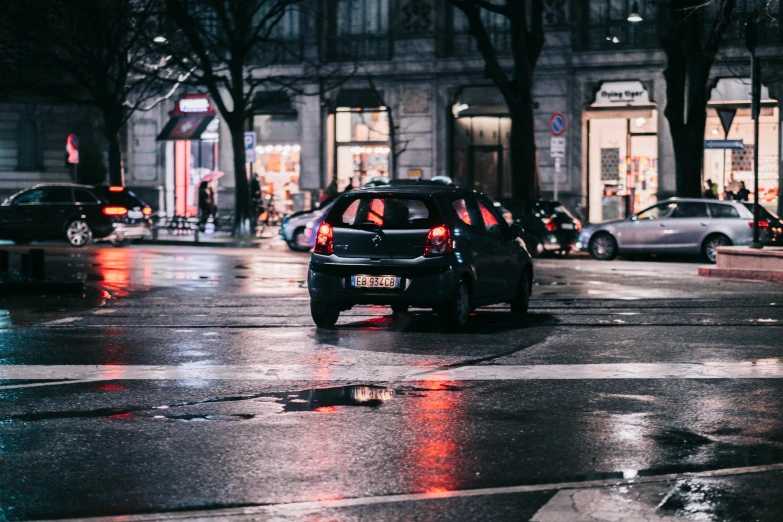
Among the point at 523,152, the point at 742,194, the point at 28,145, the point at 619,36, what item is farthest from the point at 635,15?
the point at 28,145

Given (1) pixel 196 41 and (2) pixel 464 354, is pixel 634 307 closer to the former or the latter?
(2) pixel 464 354

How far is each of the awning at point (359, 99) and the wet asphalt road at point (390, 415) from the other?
29.1m

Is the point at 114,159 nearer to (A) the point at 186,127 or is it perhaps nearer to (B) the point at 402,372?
(A) the point at 186,127

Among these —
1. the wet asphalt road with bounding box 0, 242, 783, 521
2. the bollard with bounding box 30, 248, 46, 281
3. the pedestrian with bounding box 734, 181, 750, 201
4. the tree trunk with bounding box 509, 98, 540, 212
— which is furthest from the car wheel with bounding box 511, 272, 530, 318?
the pedestrian with bounding box 734, 181, 750, 201

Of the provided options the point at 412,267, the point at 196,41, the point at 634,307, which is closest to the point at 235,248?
the point at 196,41

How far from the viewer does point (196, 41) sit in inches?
1484

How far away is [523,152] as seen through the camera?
110 ft

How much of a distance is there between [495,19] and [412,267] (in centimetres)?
3109

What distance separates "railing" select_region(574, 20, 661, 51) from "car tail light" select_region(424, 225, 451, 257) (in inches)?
1145

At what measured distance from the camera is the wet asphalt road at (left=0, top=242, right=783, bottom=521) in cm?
Answer: 623

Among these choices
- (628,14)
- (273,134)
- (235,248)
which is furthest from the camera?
(273,134)

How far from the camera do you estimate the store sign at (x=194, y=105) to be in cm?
4872

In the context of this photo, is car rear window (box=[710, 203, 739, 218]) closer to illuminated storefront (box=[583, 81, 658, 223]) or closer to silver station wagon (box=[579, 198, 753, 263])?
silver station wagon (box=[579, 198, 753, 263])

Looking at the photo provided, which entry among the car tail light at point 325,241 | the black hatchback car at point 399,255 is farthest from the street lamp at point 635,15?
the car tail light at point 325,241
